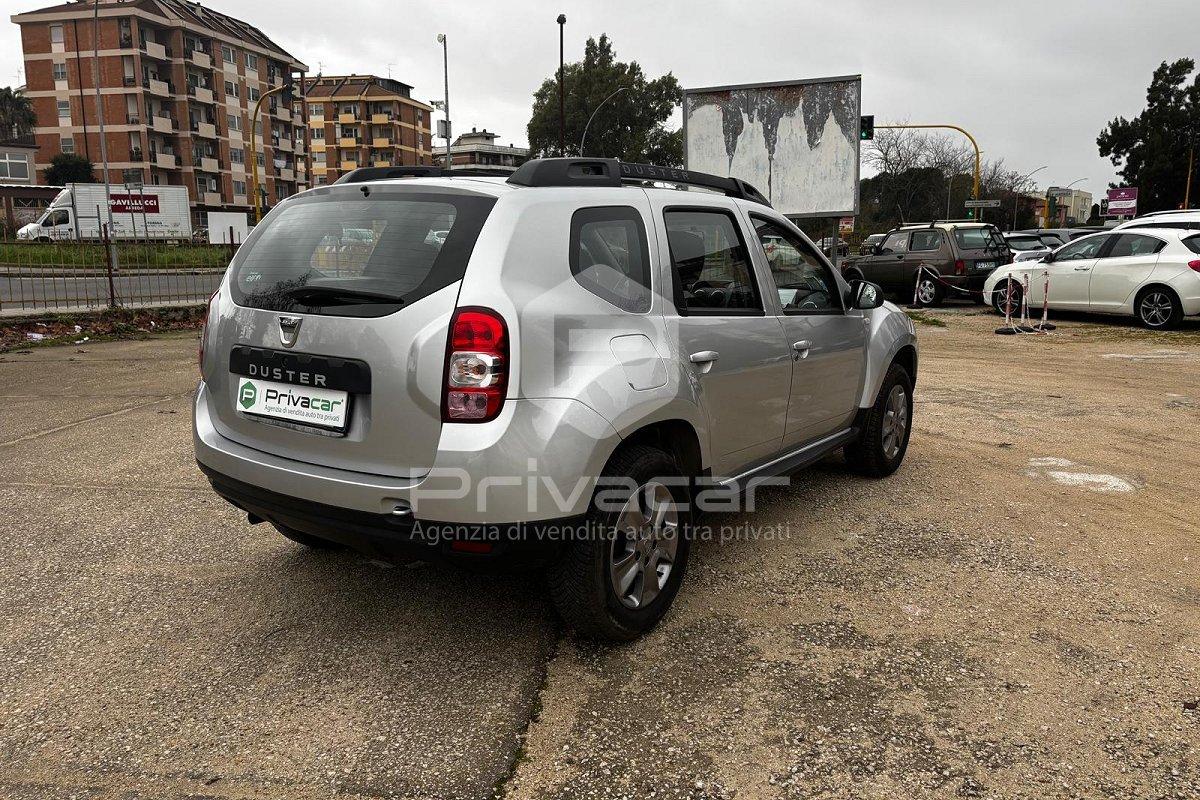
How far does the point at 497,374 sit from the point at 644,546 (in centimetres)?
90

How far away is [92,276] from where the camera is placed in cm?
1344

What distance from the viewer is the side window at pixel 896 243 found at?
60.7 feet

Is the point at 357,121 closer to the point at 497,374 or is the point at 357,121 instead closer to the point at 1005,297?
the point at 1005,297

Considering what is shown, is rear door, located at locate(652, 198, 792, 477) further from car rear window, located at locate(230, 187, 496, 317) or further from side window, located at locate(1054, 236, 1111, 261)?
side window, located at locate(1054, 236, 1111, 261)

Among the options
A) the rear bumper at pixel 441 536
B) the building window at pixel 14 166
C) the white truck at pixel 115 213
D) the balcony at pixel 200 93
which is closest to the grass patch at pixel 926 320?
the rear bumper at pixel 441 536

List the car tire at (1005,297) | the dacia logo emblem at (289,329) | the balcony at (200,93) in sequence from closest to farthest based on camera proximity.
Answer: the dacia logo emblem at (289,329)
the car tire at (1005,297)
the balcony at (200,93)

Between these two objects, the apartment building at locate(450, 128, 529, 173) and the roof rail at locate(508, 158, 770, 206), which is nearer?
the roof rail at locate(508, 158, 770, 206)

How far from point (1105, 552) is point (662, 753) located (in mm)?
2658

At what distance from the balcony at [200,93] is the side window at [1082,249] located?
61.5m

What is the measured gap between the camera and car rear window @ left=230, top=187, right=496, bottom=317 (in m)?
2.70

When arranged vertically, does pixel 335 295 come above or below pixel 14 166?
below

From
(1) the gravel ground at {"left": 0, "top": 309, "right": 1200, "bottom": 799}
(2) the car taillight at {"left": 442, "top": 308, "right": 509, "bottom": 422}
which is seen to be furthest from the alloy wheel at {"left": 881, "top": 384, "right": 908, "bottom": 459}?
(2) the car taillight at {"left": 442, "top": 308, "right": 509, "bottom": 422}

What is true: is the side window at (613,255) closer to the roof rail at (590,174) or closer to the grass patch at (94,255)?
the roof rail at (590,174)

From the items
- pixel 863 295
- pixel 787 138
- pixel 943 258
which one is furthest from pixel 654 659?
pixel 943 258
